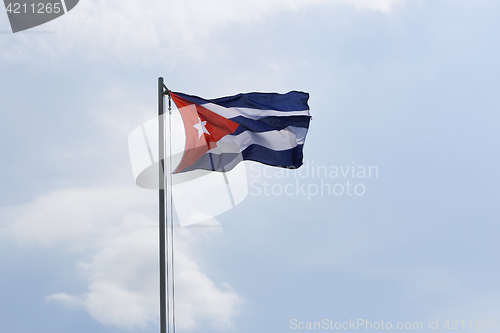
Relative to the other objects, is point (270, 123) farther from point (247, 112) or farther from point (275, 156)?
point (275, 156)

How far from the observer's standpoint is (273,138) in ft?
50.0

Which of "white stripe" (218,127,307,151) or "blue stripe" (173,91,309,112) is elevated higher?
"blue stripe" (173,91,309,112)

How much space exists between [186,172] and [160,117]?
5.86 ft

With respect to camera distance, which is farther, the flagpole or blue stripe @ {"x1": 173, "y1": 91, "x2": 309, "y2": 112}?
blue stripe @ {"x1": 173, "y1": 91, "x2": 309, "y2": 112}

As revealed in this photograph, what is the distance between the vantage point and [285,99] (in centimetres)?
1580

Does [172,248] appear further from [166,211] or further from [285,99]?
[285,99]

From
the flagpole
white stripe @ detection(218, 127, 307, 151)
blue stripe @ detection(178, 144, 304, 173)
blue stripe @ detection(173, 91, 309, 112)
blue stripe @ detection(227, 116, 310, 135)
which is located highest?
blue stripe @ detection(173, 91, 309, 112)

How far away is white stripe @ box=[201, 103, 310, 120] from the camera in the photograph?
14.3 metres

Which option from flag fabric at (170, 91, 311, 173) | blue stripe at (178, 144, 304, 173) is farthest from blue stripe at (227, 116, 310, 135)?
blue stripe at (178, 144, 304, 173)

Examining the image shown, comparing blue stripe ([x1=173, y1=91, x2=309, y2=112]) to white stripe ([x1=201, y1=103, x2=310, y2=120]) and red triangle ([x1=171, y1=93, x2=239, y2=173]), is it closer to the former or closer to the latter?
white stripe ([x1=201, y1=103, x2=310, y2=120])

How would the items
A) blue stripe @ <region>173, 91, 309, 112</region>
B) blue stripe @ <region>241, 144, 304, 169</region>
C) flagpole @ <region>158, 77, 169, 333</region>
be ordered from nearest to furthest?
1. flagpole @ <region>158, 77, 169, 333</region>
2. blue stripe @ <region>241, 144, 304, 169</region>
3. blue stripe @ <region>173, 91, 309, 112</region>

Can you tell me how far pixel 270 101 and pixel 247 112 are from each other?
3.33 ft

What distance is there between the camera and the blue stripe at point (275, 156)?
14842 millimetres

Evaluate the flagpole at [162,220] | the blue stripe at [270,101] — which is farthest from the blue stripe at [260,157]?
the flagpole at [162,220]
